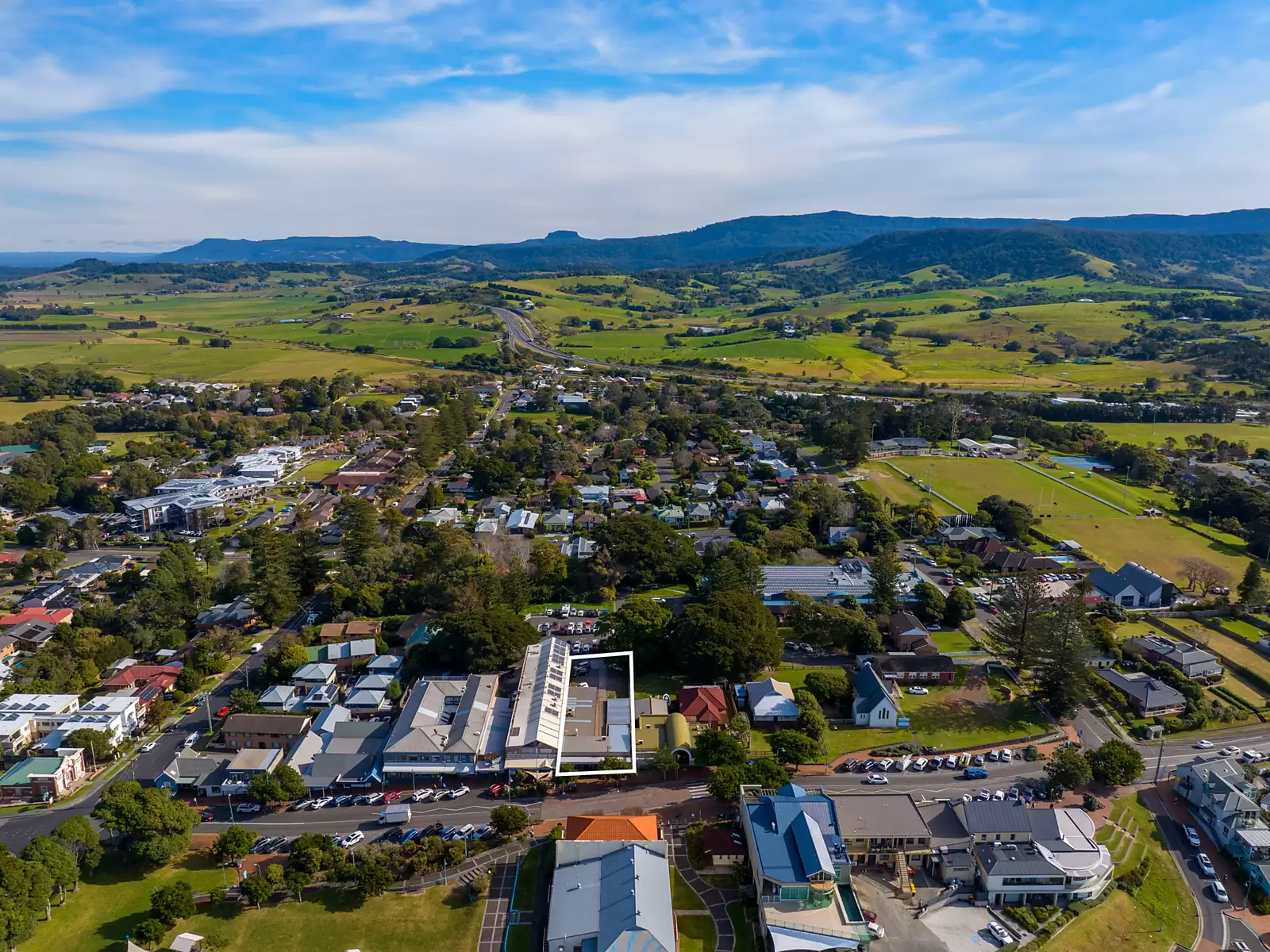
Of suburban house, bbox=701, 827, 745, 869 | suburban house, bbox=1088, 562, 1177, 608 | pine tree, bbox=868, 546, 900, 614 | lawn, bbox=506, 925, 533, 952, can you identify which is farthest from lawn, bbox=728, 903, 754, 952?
suburban house, bbox=1088, 562, 1177, 608

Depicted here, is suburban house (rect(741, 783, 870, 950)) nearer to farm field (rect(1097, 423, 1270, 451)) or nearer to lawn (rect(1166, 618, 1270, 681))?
lawn (rect(1166, 618, 1270, 681))

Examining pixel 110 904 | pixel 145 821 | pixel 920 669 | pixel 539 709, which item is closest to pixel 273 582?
pixel 145 821

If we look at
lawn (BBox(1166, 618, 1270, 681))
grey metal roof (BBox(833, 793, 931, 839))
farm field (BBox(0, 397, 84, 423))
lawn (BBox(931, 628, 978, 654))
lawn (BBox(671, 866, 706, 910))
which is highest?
farm field (BBox(0, 397, 84, 423))

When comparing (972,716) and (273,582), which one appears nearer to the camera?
(972,716)

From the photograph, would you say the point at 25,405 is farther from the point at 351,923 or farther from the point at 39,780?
the point at 351,923

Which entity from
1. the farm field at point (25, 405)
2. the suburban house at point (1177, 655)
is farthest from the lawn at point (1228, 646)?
the farm field at point (25, 405)
